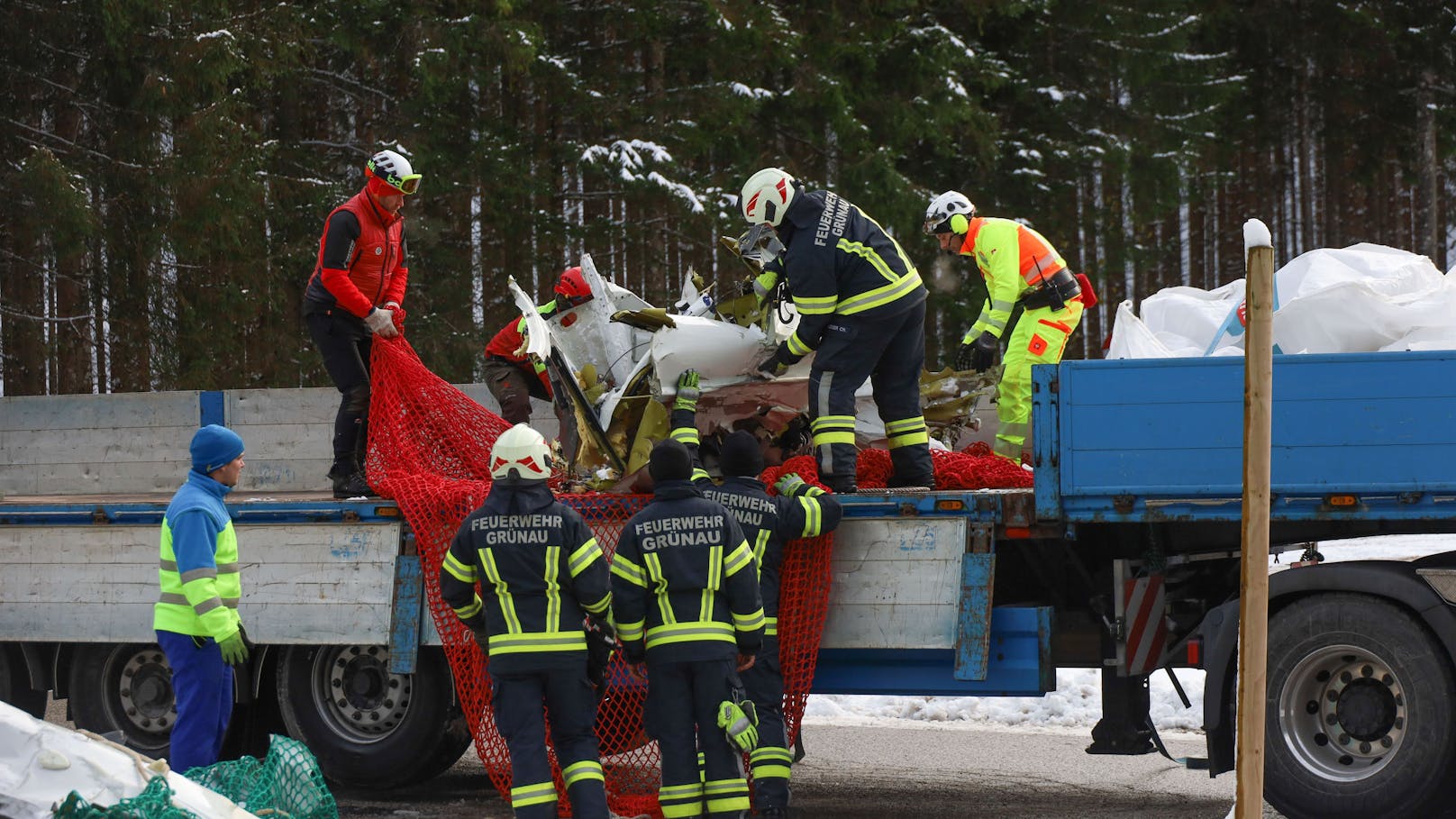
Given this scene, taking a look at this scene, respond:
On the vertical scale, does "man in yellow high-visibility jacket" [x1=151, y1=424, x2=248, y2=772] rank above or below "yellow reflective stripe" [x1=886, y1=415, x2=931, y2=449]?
below

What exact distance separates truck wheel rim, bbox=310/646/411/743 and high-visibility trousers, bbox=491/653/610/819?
1.85 metres

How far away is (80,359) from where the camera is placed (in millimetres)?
18500

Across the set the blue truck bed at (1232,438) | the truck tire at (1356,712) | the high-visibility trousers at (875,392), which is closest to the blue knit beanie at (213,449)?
the high-visibility trousers at (875,392)

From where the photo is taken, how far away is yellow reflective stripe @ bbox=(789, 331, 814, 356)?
7.93m

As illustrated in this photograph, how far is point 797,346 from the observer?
26.0 ft

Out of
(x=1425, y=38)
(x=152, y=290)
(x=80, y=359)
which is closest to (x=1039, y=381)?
(x=152, y=290)

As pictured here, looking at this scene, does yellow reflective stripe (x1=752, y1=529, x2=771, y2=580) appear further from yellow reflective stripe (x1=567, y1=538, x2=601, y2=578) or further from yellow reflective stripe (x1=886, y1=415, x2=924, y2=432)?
yellow reflective stripe (x1=886, y1=415, x2=924, y2=432)

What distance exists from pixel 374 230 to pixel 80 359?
1103 centimetres

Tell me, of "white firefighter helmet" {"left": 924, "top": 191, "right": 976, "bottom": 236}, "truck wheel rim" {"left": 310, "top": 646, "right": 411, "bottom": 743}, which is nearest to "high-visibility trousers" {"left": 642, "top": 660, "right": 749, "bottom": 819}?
"truck wheel rim" {"left": 310, "top": 646, "right": 411, "bottom": 743}

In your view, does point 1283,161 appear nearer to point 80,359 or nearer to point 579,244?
point 579,244

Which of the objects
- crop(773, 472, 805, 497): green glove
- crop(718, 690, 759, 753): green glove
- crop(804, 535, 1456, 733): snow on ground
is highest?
crop(773, 472, 805, 497): green glove

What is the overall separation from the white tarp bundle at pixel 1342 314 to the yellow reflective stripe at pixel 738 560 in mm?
2278

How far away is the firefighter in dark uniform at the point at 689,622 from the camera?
654 cm

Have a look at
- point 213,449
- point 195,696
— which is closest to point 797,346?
point 213,449
